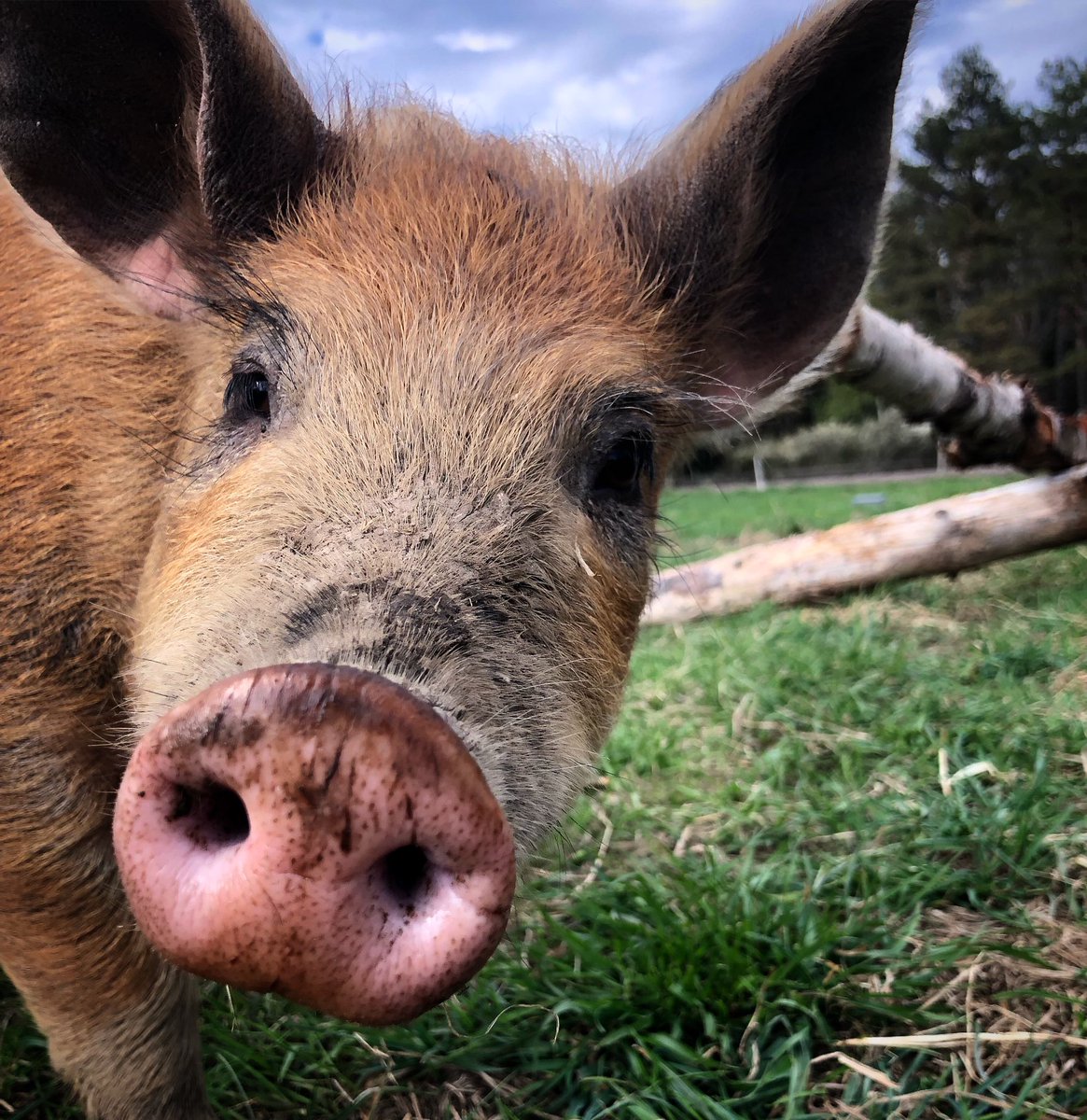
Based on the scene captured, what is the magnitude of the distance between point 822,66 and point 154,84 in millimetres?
1335

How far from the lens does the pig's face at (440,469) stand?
1188mm

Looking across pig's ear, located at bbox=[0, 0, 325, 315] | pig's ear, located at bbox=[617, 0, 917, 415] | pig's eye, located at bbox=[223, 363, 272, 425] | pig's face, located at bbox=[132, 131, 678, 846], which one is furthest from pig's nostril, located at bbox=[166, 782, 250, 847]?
pig's ear, located at bbox=[617, 0, 917, 415]

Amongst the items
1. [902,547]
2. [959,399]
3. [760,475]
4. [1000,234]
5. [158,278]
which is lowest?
[760,475]

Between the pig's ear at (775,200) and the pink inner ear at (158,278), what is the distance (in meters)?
0.96

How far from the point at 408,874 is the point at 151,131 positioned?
1598 millimetres

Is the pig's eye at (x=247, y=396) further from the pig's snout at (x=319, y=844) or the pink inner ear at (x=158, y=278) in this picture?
the pig's snout at (x=319, y=844)

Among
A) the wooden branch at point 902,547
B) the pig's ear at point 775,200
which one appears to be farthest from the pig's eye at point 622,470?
the wooden branch at point 902,547

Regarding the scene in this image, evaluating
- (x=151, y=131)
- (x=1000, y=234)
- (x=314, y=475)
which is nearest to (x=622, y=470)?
(x=314, y=475)

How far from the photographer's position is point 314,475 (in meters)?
1.38

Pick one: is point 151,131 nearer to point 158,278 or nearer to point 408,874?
point 158,278

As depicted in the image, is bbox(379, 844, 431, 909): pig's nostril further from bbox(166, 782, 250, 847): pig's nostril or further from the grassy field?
the grassy field

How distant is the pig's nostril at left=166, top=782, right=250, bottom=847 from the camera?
3.51 ft

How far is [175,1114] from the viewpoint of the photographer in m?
1.75

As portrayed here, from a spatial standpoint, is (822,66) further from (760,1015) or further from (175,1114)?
(175,1114)
